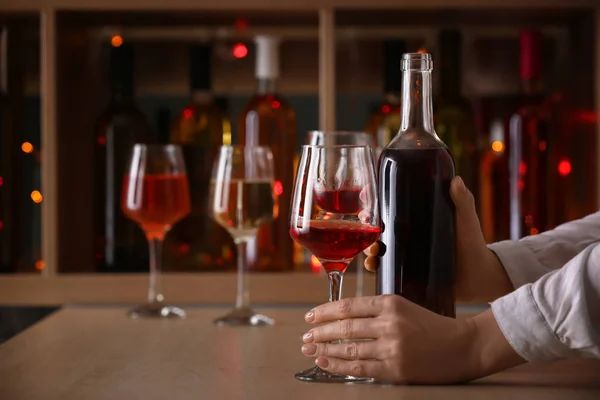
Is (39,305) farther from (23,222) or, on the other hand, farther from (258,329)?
(258,329)

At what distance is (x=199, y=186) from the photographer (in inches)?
59.9

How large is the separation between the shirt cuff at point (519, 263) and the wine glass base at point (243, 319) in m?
0.30

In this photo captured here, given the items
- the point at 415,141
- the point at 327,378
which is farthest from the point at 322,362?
the point at 415,141

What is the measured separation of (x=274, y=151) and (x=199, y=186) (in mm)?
139

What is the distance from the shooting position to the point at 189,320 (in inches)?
46.1

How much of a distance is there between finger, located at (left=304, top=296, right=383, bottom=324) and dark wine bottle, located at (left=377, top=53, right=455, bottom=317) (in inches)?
3.1

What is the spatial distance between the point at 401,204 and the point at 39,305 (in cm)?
80

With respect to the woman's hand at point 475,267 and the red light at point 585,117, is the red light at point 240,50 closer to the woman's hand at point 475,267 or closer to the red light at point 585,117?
the red light at point 585,117

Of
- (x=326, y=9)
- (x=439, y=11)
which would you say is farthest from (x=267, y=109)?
(x=439, y=11)

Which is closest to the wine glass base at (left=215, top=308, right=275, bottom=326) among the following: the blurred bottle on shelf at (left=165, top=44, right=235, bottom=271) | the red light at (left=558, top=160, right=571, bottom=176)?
the blurred bottle on shelf at (left=165, top=44, right=235, bottom=271)

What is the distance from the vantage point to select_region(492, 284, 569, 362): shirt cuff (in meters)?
0.74

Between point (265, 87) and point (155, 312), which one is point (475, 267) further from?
point (265, 87)

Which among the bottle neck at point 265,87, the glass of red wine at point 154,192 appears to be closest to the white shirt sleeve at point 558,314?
the glass of red wine at point 154,192

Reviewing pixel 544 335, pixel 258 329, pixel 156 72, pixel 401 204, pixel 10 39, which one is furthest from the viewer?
pixel 156 72
